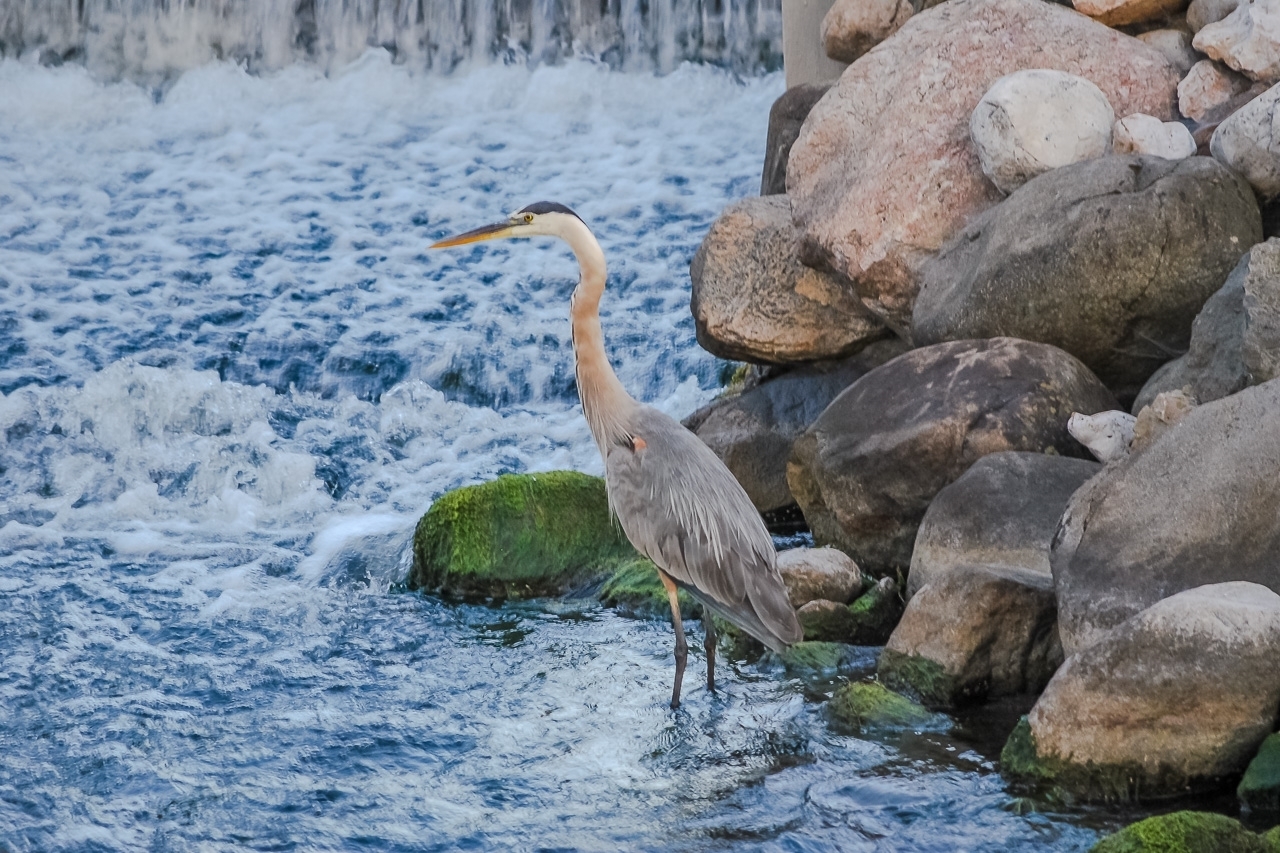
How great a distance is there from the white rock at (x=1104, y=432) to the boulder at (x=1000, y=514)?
13 centimetres

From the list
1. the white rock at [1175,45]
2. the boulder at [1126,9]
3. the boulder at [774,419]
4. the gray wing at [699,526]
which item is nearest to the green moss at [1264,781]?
the gray wing at [699,526]

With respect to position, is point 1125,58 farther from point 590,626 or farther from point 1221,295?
point 590,626

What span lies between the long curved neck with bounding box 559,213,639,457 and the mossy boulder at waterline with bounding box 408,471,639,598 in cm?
112

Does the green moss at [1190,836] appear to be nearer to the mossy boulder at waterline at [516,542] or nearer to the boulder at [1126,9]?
the mossy boulder at waterline at [516,542]

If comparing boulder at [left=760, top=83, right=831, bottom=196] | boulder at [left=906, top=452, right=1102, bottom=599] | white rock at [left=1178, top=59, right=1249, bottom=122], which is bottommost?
boulder at [left=906, top=452, right=1102, bottom=599]

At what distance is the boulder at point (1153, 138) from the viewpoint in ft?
21.1

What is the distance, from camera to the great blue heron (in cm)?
500

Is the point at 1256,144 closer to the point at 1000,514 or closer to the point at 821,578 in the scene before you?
the point at 1000,514

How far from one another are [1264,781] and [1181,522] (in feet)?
2.80

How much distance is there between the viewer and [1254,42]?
6.64 meters

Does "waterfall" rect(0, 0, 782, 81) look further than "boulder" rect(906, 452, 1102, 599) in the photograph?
Yes

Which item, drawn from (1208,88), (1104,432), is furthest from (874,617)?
(1208,88)

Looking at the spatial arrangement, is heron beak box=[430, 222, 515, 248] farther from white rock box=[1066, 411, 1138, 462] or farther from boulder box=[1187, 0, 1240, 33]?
boulder box=[1187, 0, 1240, 33]

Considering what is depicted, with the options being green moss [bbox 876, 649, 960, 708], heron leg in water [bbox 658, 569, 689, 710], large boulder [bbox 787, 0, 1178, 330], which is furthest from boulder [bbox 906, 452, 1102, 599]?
large boulder [bbox 787, 0, 1178, 330]
